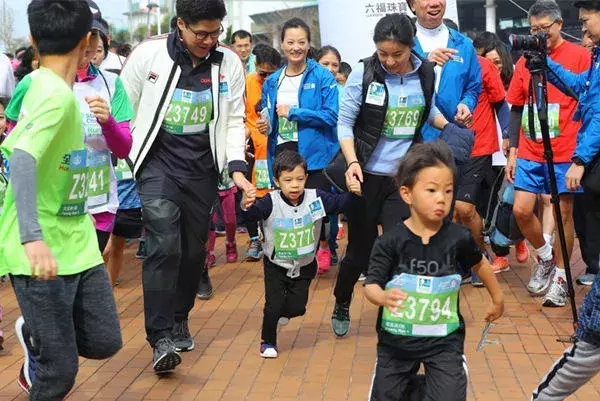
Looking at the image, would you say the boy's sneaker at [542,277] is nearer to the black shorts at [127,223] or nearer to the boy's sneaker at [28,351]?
the black shorts at [127,223]

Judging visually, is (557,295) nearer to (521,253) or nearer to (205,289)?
(521,253)

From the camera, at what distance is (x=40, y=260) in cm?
368

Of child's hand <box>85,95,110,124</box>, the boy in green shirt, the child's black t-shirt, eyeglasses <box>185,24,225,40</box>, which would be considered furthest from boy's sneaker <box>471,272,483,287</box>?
the boy in green shirt

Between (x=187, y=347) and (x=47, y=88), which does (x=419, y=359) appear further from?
(x=187, y=347)

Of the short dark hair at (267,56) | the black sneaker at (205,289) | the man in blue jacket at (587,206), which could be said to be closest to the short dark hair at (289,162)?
the man in blue jacket at (587,206)

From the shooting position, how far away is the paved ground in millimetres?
5570

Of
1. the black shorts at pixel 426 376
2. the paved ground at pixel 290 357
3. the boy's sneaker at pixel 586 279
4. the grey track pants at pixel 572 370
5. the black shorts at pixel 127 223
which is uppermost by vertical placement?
the black shorts at pixel 426 376

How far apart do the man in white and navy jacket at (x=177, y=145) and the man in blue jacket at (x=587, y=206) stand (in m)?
2.09

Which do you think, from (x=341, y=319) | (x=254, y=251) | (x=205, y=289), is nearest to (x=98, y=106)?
(x=341, y=319)

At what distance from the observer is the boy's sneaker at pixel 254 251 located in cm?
996

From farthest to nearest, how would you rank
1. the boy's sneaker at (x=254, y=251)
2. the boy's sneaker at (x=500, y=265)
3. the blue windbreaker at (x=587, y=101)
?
the boy's sneaker at (x=254, y=251), the boy's sneaker at (x=500, y=265), the blue windbreaker at (x=587, y=101)

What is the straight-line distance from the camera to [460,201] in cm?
820

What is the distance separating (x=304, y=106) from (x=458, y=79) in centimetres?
195

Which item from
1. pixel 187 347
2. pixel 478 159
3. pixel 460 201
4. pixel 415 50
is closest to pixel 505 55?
pixel 478 159
